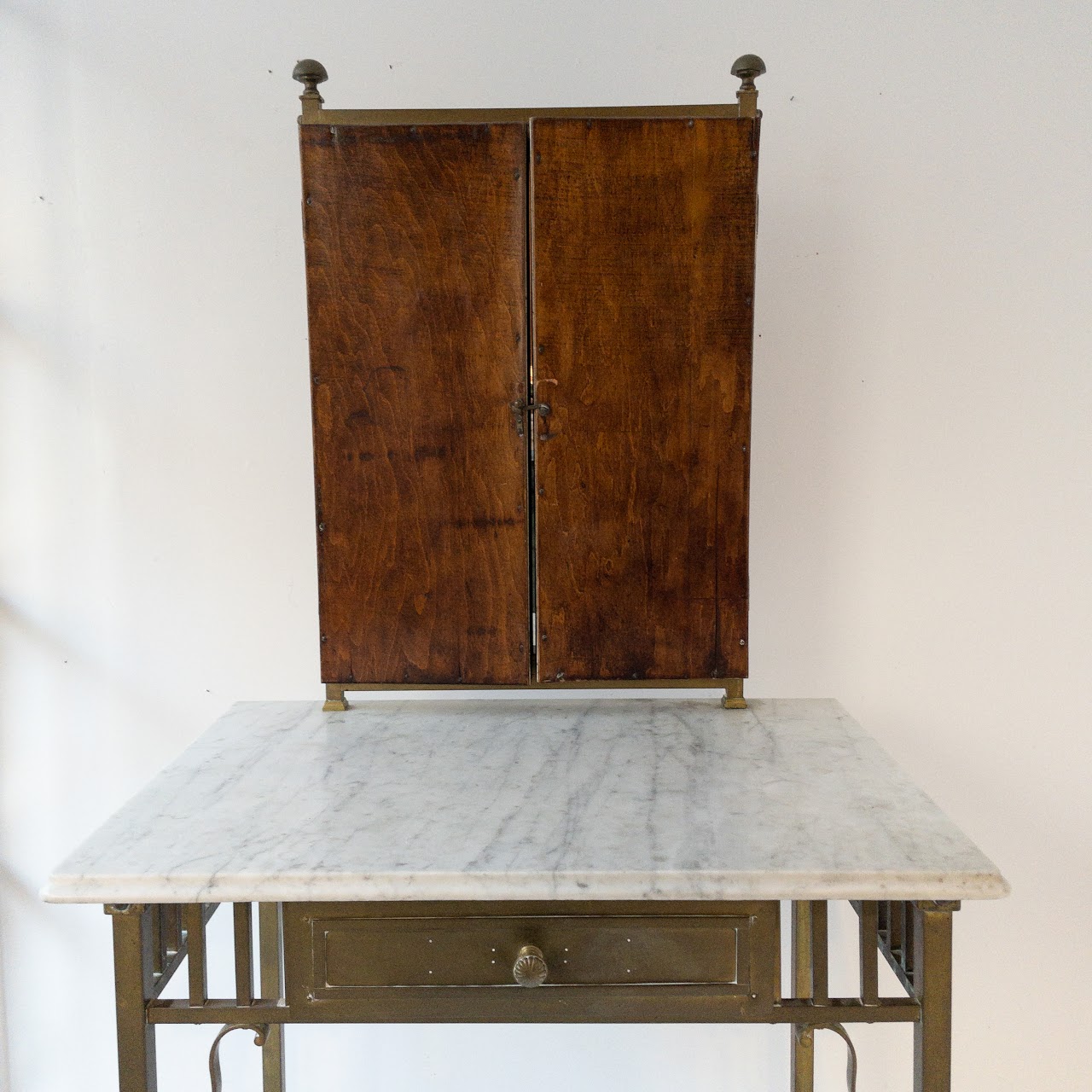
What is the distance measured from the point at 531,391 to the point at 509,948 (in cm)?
84

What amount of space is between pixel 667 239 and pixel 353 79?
792 millimetres

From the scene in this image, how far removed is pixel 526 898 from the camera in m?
1.18

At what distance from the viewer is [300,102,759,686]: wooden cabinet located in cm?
161

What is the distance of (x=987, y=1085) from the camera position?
2125 mm

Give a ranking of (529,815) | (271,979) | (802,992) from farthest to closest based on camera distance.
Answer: (802,992) < (271,979) < (529,815)

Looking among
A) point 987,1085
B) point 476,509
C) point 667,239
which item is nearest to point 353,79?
point 667,239

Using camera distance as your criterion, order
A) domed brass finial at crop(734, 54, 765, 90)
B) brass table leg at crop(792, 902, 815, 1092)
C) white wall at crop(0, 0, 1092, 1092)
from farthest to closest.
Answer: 1. white wall at crop(0, 0, 1092, 1092)
2. brass table leg at crop(792, 902, 815, 1092)
3. domed brass finial at crop(734, 54, 765, 90)

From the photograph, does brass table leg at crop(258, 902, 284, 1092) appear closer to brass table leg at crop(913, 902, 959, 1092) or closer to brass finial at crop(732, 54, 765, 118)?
brass table leg at crop(913, 902, 959, 1092)

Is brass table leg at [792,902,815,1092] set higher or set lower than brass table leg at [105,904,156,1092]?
lower

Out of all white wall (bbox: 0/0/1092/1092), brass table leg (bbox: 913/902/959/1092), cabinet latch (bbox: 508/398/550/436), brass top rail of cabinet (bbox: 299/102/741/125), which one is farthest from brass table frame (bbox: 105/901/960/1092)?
brass top rail of cabinet (bbox: 299/102/741/125)

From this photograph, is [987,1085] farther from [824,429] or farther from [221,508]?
[221,508]

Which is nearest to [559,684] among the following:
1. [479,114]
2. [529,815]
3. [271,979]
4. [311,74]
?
[529,815]

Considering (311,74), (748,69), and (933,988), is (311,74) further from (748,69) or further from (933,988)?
(933,988)

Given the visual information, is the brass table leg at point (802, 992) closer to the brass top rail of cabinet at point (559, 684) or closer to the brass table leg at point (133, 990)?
the brass top rail of cabinet at point (559, 684)
